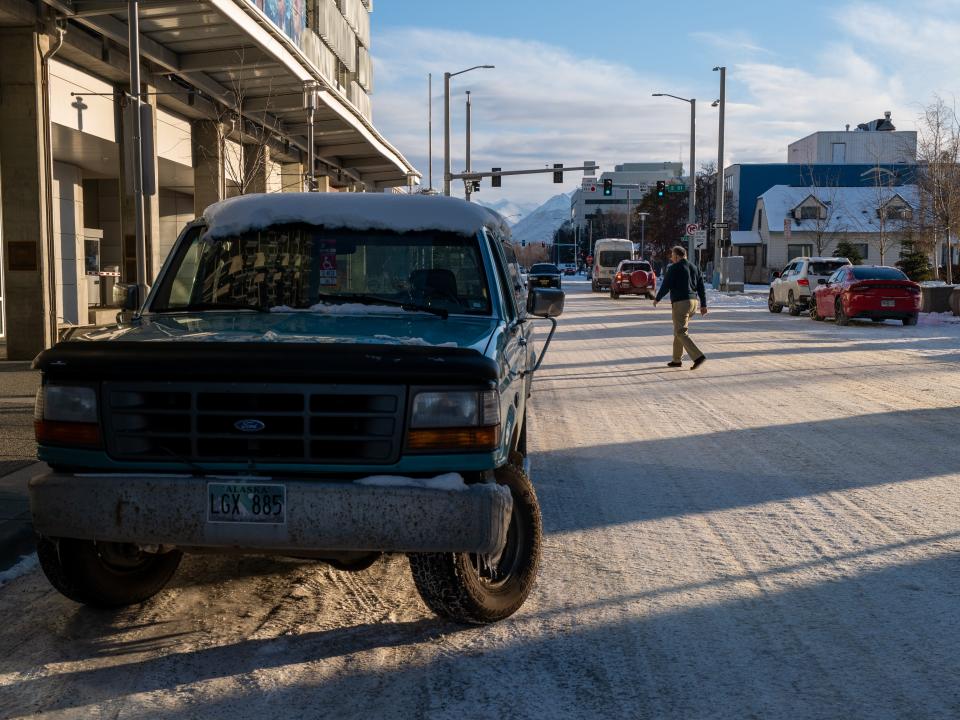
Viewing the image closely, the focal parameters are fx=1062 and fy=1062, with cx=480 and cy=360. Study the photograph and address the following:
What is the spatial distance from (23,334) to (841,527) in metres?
14.5

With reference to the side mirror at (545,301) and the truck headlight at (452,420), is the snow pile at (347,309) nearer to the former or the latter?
the side mirror at (545,301)

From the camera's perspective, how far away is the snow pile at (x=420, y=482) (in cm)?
409

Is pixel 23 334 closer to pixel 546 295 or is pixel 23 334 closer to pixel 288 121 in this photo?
pixel 546 295

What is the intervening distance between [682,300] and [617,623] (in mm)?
11299

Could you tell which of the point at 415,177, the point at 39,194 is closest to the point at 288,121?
the point at 39,194

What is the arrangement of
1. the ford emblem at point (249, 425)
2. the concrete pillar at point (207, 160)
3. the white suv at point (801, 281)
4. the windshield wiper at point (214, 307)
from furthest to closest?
the white suv at point (801, 281) < the concrete pillar at point (207, 160) < the windshield wiper at point (214, 307) < the ford emblem at point (249, 425)

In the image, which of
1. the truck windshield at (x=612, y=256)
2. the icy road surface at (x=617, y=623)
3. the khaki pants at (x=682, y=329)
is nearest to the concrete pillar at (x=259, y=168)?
the khaki pants at (x=682, y=329)

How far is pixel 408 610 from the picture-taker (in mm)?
4855

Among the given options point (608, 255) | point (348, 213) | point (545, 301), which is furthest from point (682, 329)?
point (608, 255)

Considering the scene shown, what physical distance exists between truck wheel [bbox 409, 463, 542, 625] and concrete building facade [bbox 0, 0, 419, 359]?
442 inches

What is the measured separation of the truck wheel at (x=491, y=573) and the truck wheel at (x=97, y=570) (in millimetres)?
1392

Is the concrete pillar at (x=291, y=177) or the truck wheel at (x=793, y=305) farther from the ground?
the concrete pillar at (x=291, y=177)

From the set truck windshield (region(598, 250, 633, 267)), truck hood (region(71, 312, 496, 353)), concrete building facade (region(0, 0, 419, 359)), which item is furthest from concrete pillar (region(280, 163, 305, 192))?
truck hood (region(71, 312, 496, 353))

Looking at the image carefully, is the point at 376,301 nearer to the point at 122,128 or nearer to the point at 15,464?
the point at 15,464
